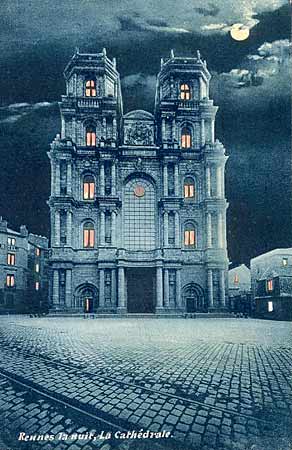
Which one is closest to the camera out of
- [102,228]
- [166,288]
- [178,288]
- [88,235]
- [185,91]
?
[185,91]

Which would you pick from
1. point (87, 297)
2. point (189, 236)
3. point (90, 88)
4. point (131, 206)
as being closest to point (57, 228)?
point (87, 297)

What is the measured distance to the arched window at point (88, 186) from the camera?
3044 centimetres

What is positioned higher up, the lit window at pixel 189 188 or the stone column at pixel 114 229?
the lit window at pixel 189 188

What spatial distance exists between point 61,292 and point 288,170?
939 inches

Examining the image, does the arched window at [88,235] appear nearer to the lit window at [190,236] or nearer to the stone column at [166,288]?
the stone column at [166,288]

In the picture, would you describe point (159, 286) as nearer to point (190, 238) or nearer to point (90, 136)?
point (190, 238)

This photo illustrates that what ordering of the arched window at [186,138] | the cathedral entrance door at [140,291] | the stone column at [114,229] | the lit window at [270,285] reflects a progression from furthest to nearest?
the cathedral entrance door at [140,291] < the stone column at [114,229] < the arched window at [186,138] < the lit window at [270,285]

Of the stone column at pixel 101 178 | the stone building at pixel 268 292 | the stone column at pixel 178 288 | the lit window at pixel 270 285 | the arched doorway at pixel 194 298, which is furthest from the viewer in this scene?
the stone column at pixel 101 178

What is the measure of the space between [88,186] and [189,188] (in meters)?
9.43

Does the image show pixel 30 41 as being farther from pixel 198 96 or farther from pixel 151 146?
pixel 151 146

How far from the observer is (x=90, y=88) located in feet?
93.6

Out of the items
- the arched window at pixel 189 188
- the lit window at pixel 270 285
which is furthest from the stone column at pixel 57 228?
the lit window at pixel 270 285

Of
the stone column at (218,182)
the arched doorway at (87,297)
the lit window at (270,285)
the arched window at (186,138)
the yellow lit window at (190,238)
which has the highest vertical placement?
the arched window at (186,138)

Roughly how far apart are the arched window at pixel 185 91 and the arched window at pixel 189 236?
1058cm
